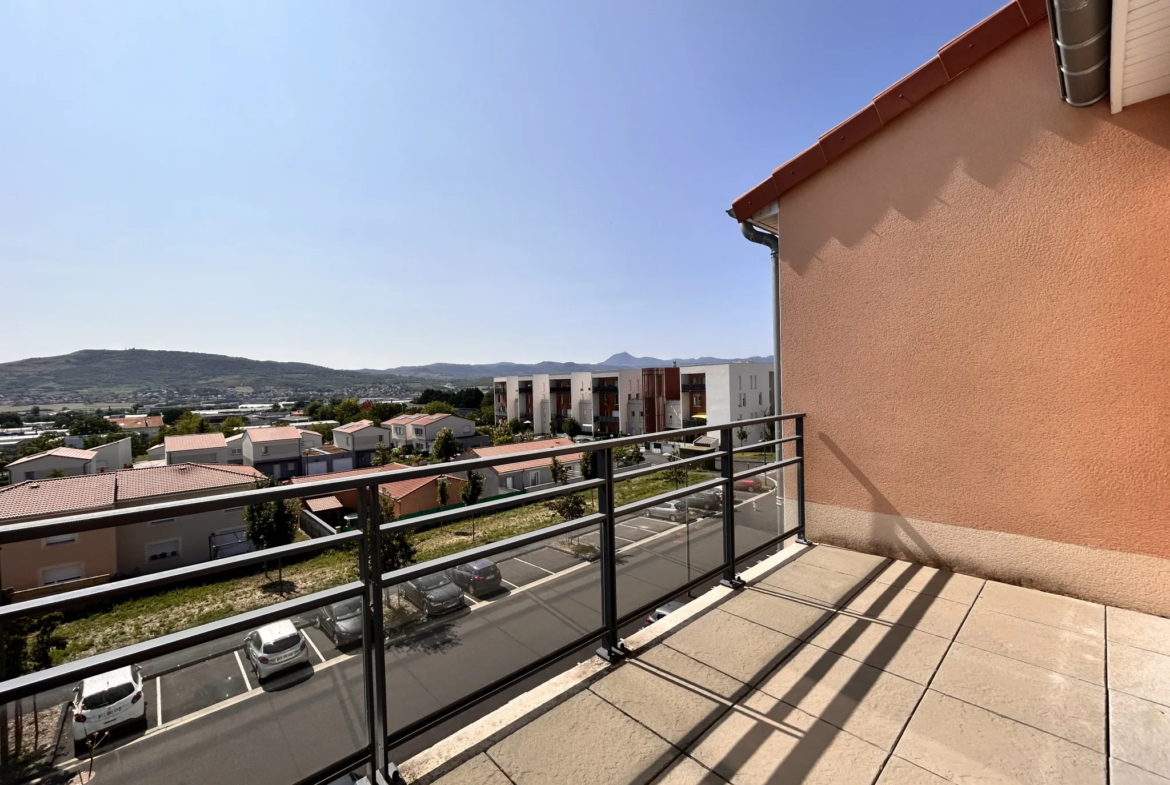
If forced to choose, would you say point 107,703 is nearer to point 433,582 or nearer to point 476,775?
point 433,582

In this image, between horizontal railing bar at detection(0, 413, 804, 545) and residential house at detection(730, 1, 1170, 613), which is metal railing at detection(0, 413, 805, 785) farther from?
residential house at detection(730, 1, 1170, 613)

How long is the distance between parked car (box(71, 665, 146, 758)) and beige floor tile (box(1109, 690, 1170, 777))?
3.02 metres

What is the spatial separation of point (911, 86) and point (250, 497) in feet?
15.0

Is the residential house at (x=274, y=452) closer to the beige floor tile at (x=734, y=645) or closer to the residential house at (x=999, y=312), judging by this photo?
the beige floor tile at (x=734, y=645)

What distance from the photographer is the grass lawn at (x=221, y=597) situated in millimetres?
1146

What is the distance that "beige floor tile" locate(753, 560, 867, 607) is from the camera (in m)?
2.98

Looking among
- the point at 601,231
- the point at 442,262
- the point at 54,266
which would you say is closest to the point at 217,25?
the point at 601,231

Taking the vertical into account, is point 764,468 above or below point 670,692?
above

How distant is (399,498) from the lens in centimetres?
169

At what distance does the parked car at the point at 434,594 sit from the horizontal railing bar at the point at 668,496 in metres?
0.88

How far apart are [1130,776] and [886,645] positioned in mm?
879

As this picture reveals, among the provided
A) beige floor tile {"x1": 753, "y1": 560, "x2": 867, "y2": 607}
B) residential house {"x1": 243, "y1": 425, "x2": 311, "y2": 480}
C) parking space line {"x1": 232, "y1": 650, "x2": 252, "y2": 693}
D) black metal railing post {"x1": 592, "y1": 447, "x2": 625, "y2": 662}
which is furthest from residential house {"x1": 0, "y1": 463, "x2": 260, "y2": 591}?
residential house {"x1": 243, "y1": 425, "x2": 311, "y2": 480}

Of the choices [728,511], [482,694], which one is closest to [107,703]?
[482,694]

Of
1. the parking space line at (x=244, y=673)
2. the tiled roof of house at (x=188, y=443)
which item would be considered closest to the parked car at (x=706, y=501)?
the parking space line at (x=244, y=673)
